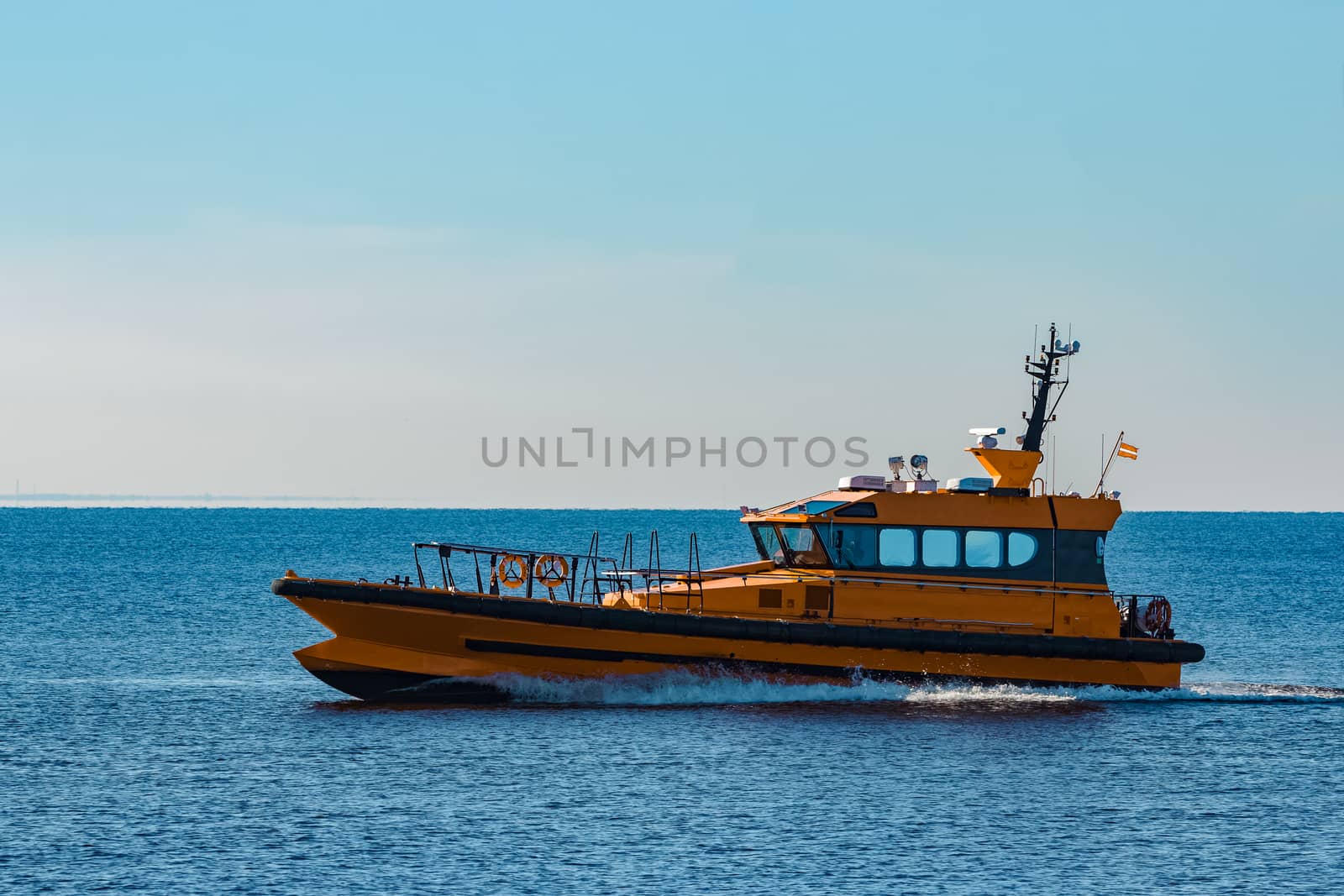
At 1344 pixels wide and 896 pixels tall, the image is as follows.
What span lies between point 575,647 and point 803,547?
387 centimetres

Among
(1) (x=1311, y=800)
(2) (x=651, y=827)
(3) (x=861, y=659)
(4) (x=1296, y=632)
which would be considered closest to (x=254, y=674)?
(3) (x=861, y=659)

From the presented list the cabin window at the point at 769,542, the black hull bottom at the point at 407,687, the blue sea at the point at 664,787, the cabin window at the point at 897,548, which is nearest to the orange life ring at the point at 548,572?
the blue sea at the point at 664,787

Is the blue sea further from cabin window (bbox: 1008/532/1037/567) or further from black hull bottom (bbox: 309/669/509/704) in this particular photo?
cabin window (bbox: 1008/532/1037/567)

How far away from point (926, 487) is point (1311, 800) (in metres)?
7.20

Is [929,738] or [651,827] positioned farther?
[929,738]

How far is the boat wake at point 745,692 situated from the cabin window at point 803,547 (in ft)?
6.11

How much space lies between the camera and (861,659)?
74.3 feet

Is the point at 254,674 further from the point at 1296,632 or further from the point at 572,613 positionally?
the point at 1296,632

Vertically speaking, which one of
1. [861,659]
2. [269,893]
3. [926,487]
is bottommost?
[269,893]

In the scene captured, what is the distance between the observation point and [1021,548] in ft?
76.1

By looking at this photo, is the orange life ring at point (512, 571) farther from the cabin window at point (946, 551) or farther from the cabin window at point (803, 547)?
the cabin window at point (946, 551)

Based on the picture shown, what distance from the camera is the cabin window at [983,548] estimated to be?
23125 mm

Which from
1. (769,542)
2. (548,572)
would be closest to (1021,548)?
(769,542)

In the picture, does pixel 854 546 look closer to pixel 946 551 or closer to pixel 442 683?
pixel 946 551
